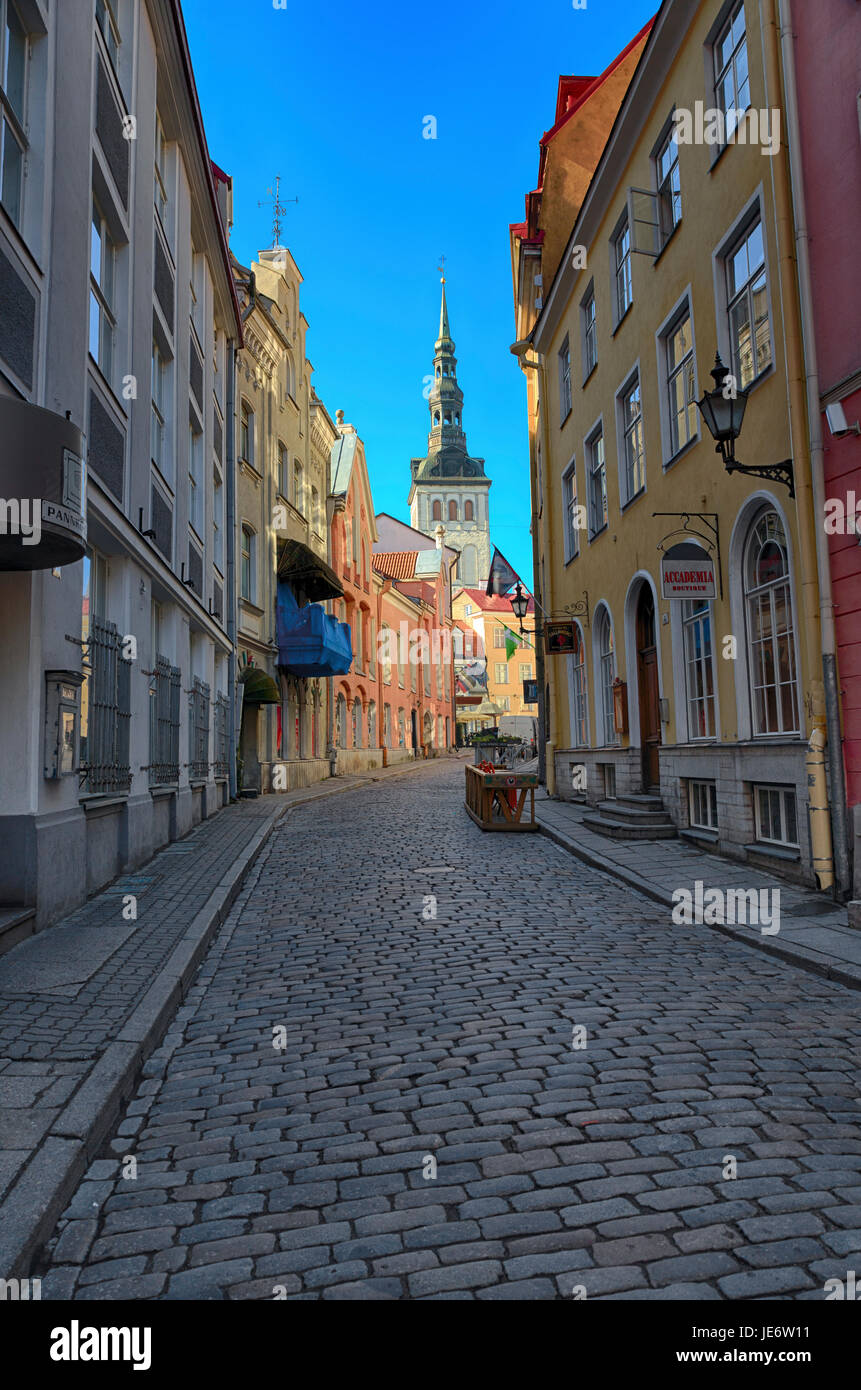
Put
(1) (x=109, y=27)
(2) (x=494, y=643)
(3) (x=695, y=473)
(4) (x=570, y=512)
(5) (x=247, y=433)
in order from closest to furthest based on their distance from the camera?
(1) (x=109, y=27)
(3) (x=695, y=473)
(4) (x=570, y=512)
(5) (x=247, y=433)
(2) (x=494, y=643)

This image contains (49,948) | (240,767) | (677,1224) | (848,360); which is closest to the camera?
(677,1224)

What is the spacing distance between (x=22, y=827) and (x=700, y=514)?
307 inches

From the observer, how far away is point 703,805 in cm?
1158

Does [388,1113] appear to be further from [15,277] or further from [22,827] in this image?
[15,277]

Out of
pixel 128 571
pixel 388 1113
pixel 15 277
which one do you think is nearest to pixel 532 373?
pixel 128 571

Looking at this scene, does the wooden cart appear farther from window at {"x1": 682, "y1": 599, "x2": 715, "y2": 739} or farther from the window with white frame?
the window with white frame

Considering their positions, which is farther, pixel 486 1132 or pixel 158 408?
pixel 158 408

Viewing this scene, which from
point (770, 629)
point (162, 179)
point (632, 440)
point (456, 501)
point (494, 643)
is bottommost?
point (770, 629)

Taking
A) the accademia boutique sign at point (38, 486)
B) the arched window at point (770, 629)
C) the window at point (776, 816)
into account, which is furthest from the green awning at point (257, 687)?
the accademia boutique sign at point (38, 486)

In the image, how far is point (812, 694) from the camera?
26.7 ft

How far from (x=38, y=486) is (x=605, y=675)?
497 inches

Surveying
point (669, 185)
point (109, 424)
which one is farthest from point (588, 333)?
point (109, 424)

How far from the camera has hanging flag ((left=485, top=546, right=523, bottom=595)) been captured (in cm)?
2167

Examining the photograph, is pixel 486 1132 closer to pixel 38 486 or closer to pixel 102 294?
→ pixel 38 486
